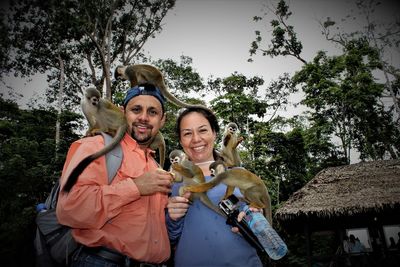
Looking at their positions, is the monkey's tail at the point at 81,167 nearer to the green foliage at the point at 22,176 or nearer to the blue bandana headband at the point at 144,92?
the blue bandana headband at the point at 144,92

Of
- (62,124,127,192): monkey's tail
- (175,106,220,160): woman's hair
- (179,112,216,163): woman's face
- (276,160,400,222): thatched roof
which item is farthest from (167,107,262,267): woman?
(276,160,400,222): thatched roof

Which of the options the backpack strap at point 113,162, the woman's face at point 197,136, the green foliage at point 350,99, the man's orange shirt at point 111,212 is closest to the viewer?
the man's orange shirt at point 111,212

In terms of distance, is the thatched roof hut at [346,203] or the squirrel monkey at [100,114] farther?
the thatched roof hut at [346,203]

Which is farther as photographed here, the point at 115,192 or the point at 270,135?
the point at 270,135

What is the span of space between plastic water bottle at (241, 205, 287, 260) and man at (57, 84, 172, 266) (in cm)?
56

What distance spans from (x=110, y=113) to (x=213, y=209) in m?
1.78

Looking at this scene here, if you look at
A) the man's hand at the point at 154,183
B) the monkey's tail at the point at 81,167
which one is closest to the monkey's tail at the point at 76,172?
the monkey's tail at the point at 81,167

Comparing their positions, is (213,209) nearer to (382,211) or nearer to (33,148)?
(382,211)

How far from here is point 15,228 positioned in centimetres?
763

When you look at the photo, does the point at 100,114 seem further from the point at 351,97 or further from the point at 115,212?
the point at 351,97

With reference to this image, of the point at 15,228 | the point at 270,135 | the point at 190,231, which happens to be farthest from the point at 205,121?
the point at 270,135

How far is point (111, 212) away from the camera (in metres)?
1.76

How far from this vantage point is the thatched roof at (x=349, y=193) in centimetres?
923

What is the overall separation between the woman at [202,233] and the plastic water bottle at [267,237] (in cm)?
25
